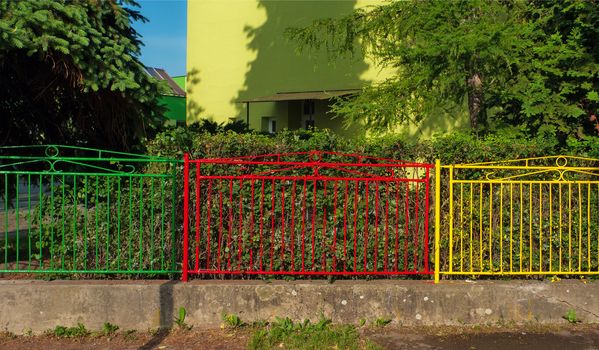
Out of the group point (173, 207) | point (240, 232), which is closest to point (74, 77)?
point (173, 207)

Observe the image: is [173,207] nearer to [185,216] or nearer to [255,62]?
[185,216]

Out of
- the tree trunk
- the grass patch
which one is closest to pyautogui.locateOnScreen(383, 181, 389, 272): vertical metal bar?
the grass patch

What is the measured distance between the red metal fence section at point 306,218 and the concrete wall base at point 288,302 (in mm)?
259

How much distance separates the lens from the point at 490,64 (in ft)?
23.2

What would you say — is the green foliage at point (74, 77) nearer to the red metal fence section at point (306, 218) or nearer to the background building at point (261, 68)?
the red metal fence section at point (306, 218)

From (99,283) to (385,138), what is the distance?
10.1 ft

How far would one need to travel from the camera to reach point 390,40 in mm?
8156

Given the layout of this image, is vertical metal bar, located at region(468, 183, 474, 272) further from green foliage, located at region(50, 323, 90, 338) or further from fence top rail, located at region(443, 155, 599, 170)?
green foliage, located at region(50, 323, 90, 338)

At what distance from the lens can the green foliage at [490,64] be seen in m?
6.45

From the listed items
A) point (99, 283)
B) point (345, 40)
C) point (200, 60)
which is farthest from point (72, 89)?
point (200, 60)

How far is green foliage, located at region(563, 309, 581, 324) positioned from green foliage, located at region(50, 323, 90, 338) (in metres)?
4.43

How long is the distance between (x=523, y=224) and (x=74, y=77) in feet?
16.2

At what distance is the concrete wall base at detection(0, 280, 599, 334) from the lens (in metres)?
4.89

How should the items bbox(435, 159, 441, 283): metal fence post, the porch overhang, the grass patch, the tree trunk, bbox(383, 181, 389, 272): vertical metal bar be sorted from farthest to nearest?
the porch overhang, the tree trunk, bbox(383, 181, 389, 272): vertical metal bar, bbox(435, 159, 441, 283): metal fence post, the grass patch
